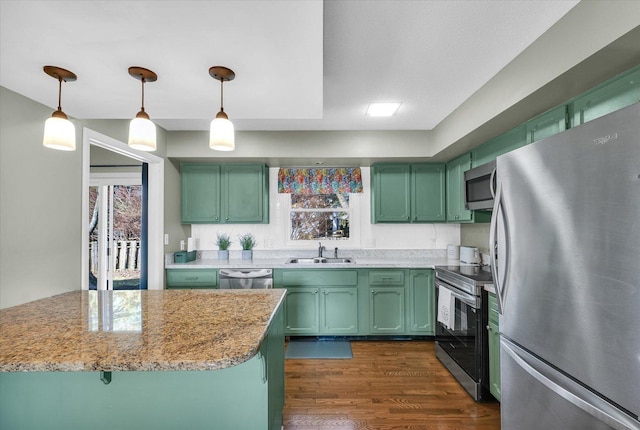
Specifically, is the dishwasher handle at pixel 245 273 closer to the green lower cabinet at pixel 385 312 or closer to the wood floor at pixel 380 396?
the wood floor at pixel 380 396

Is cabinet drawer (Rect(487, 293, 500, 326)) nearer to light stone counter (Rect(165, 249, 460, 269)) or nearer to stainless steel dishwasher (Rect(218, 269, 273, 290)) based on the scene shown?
light stone counter (Rect(165, 249, 460, 269))

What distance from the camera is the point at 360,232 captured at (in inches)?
159

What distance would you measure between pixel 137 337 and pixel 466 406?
2.27 metres

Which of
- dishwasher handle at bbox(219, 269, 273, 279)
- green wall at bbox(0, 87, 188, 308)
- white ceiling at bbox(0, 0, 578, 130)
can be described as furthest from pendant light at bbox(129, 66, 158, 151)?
dishwasher handle at bbox(219, 269, 273, 279)

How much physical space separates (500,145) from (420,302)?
1.82 m

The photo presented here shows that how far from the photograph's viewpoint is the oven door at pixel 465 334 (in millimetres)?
2303

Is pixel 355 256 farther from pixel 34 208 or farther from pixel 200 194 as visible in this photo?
pixel 34 208

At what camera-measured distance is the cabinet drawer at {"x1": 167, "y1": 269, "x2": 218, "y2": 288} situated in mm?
3393

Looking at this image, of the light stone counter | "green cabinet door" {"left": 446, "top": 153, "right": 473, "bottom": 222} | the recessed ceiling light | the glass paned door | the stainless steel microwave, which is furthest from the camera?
the glass paned door

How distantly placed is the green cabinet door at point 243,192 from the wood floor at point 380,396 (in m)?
1.71

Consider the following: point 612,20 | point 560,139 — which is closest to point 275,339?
point 560,139

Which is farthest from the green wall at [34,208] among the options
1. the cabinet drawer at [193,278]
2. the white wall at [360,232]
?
the white wall at [360,232]

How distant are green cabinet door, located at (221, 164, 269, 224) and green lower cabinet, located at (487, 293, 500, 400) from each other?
256 cm

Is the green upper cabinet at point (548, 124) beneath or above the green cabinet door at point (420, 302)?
above
